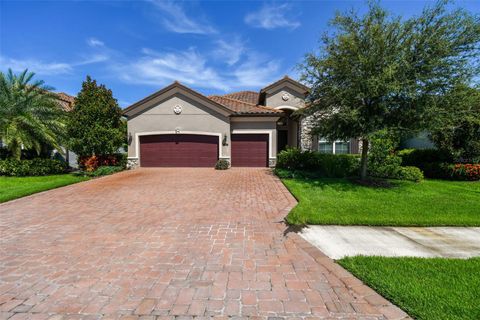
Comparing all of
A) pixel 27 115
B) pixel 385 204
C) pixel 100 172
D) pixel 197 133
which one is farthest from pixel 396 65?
pixel 27 115

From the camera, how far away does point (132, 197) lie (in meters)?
7.89

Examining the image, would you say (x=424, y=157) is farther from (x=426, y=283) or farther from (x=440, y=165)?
(x=426, y=283)

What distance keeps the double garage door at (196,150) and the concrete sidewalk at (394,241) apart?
37.8 feet

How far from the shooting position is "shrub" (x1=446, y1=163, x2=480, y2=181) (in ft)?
35.1

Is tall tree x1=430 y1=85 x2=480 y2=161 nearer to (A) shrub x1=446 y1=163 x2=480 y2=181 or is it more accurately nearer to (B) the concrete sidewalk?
(A) shrub x1=446 y1=163 x2=480 y2=181

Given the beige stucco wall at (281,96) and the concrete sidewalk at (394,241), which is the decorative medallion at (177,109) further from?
the concrete sidewalk at (394,241)

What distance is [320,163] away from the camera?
12.9 meters

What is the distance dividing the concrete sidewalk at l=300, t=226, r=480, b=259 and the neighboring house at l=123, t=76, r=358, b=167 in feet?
37.2

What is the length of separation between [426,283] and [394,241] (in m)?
1.51

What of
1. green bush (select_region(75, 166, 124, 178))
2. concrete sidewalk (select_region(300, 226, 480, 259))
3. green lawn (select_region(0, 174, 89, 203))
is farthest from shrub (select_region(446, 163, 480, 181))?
green bush (select_region(75, 166, 124, 178))

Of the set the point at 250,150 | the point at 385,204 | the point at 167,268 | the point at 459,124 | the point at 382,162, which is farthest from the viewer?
the point at 250,150

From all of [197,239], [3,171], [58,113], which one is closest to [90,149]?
[58,113]

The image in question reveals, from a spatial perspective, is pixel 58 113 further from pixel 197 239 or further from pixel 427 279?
pixel 427 279

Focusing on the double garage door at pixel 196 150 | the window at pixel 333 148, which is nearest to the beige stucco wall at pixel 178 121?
the double garage door at pixel 196 150
